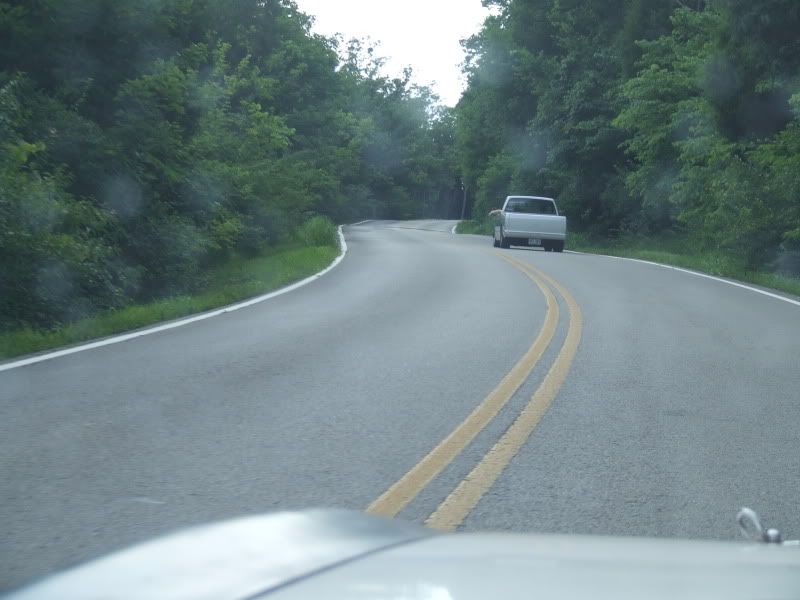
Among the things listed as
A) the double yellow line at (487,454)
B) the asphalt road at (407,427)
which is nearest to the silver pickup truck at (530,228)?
the asphalt road at (407,427)

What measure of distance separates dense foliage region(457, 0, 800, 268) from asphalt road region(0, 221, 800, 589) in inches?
494

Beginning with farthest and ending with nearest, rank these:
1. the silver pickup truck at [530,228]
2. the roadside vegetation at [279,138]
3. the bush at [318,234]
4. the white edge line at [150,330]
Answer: the silver pickup truck at [530,228] < the bush at [318,234] < the roadside vegetation at [279,138] < the white edge line at [150,330]

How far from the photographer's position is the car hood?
188cm

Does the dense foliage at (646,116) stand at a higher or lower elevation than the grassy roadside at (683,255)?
higher

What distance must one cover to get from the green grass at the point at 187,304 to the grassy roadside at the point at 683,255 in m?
9.18

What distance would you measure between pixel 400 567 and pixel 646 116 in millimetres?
36052

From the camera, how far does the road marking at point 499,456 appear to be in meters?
5.23

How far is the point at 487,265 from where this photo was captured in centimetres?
2511

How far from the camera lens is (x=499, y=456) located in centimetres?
655

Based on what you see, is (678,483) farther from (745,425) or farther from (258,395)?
(258,395)

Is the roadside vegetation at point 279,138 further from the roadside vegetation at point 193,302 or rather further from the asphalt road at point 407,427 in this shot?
the asphalt road at point 407,427

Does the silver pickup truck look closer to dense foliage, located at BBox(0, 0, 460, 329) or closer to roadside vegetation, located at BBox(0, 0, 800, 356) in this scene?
roadside vegetation, located at BBox(0, 0, 800, 356)

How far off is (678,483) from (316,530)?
4021mm

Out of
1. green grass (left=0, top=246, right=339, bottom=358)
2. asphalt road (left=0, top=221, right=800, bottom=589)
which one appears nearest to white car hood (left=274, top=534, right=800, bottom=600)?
asphalt road (left=0, top=221, right=800, bottom=589)
